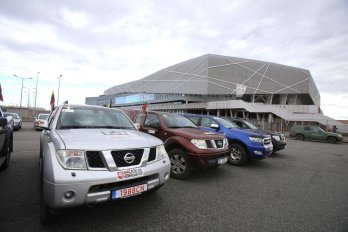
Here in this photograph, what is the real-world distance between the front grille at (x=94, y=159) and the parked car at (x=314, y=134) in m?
22.4

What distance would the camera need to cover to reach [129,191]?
275 centimetres

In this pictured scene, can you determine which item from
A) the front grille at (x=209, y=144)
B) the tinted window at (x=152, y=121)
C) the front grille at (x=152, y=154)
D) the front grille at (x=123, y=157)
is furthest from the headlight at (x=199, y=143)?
the front grille at (x=123, y=157)

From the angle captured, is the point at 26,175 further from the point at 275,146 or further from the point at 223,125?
the point at 275,146

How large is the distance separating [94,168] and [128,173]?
0.43 meters

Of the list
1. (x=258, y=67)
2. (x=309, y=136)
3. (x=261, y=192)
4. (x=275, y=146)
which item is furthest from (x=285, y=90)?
(x=261, y=192)

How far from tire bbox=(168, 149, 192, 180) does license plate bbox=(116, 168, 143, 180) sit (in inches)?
84.0

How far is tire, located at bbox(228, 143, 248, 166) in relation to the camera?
676 centimetres

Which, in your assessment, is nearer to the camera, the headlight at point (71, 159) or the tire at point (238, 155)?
the headlight at point (71, 159)

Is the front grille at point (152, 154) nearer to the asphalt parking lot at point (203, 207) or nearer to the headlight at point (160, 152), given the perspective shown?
the headlight at point (160, 152)

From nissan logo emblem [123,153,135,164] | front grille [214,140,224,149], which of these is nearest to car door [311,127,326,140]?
front grille [214,140,224,149]

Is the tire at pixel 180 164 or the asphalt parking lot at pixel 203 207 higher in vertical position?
the tire at pixel 180 164

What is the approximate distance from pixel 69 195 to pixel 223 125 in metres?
6.07

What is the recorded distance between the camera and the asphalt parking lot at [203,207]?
9.47ft

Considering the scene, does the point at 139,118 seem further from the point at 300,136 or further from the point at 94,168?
the point at 300,136
